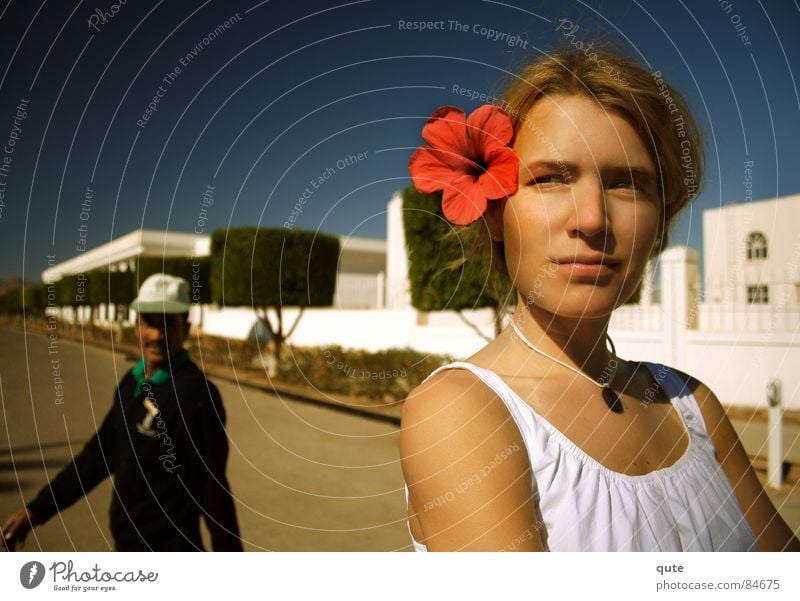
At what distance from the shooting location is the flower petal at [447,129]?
3.21 feet

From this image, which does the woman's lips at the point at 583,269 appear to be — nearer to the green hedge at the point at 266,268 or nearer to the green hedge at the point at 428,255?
the green hedge at the point at 428,255

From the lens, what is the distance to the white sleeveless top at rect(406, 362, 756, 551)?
2.86 feet

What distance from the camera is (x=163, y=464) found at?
1917 mm

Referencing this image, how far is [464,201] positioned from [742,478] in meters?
0.77

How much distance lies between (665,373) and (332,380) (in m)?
7.69

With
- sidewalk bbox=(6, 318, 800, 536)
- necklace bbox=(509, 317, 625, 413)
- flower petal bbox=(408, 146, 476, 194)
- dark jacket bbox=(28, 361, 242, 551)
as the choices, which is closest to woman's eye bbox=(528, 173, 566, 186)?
flower petal bbox=(408, 146, 476, 194)

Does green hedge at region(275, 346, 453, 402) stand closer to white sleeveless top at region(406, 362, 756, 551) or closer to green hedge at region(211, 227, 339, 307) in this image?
green hedge at region(211, 227, 339, 307)

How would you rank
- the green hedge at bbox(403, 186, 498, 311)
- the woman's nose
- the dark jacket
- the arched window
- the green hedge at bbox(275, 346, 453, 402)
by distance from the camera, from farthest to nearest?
the green hedge at bbox(275, 346, 453, 402) < the arched window < the green hedge at bbox(403, 186, 498, 311) < the dark jacket < the woman's nose

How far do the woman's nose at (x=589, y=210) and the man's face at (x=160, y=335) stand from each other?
147 centimetres

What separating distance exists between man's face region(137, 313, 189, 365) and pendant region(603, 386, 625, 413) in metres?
1.41

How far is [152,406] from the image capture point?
1.87 m
